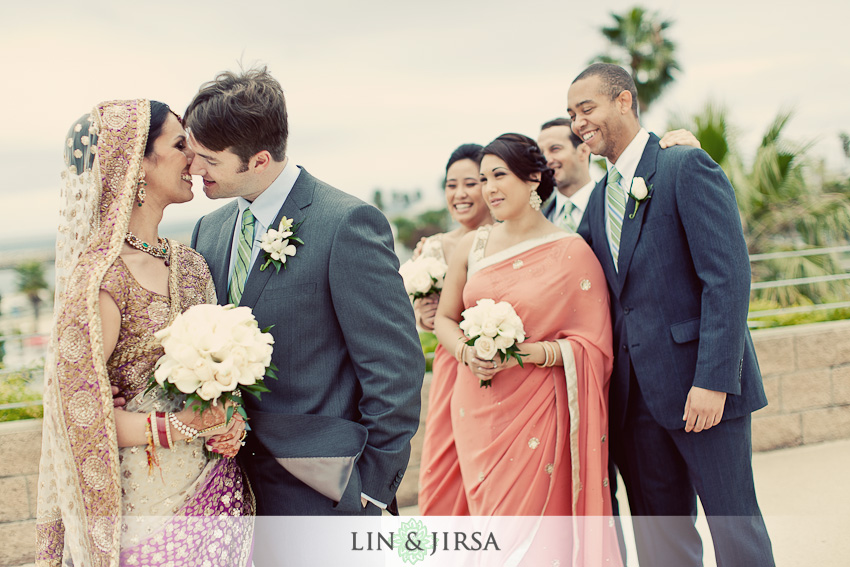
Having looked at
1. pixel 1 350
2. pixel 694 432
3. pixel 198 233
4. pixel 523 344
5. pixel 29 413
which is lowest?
pixel 29 413

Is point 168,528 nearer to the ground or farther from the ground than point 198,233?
nearer to the ground

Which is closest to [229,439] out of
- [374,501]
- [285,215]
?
[374,501]

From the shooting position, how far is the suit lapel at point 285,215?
2.18m

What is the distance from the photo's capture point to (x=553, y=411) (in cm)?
305

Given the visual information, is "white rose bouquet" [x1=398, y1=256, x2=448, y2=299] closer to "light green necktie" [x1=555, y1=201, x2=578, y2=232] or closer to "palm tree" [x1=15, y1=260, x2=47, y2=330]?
"light green necktie" [x1=555, y1=201, x2=578, y2=232]

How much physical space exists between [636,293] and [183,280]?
1.88 meters

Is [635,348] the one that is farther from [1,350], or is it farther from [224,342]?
[1,350]

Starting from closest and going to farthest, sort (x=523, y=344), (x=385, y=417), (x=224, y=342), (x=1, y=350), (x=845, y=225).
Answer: (x=224, y=342) → (x=385, y=417) → (x=523, y=344) → (x=1, y=350) → (x=845, y=225)

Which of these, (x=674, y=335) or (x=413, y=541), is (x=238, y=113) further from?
(x=413, y=541)

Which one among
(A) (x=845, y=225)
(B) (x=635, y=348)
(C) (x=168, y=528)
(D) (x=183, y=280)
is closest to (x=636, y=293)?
(B) (x=635, y=348)

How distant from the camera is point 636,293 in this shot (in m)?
2.81

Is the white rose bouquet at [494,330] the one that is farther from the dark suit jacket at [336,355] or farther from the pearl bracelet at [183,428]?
the pearl bracelet at [183,428]

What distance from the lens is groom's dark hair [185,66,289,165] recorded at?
2.10 m

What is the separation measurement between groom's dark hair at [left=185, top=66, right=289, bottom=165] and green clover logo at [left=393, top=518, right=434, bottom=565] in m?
2.10
